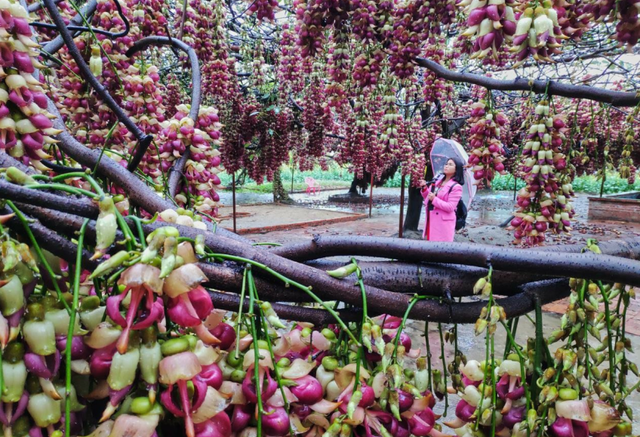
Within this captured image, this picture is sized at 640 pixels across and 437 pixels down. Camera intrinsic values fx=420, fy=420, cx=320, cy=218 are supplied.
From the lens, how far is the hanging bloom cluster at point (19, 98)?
26.6 inches

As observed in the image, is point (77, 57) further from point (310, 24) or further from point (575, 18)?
point (575, 18)

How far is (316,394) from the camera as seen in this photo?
0.51 meters

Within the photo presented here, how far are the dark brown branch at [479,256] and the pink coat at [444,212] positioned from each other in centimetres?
396

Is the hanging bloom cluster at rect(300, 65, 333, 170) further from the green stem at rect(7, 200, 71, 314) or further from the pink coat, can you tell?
the green stem at rect(7, 200, 71, 314)

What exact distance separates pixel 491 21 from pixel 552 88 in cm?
87

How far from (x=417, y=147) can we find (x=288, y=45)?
2.55 metres

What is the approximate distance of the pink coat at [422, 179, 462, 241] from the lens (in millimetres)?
4437

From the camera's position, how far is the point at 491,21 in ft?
3.27

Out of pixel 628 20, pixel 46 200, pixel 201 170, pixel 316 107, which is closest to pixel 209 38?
pixel 201 170

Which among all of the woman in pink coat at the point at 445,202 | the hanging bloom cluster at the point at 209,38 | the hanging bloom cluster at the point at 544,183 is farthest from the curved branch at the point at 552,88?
the woman in pink coat at the point at 445,202

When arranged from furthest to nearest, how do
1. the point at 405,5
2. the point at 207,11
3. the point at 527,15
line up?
the point at 207,11, the point at 405,5, the point at 527,15

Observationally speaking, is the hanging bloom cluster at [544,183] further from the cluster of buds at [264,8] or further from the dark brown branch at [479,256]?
the dark brown branch at [479,256]

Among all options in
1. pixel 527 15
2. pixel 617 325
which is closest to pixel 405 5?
pixel 527 15

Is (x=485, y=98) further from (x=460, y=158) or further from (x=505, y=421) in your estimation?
(x=460, y=158)
